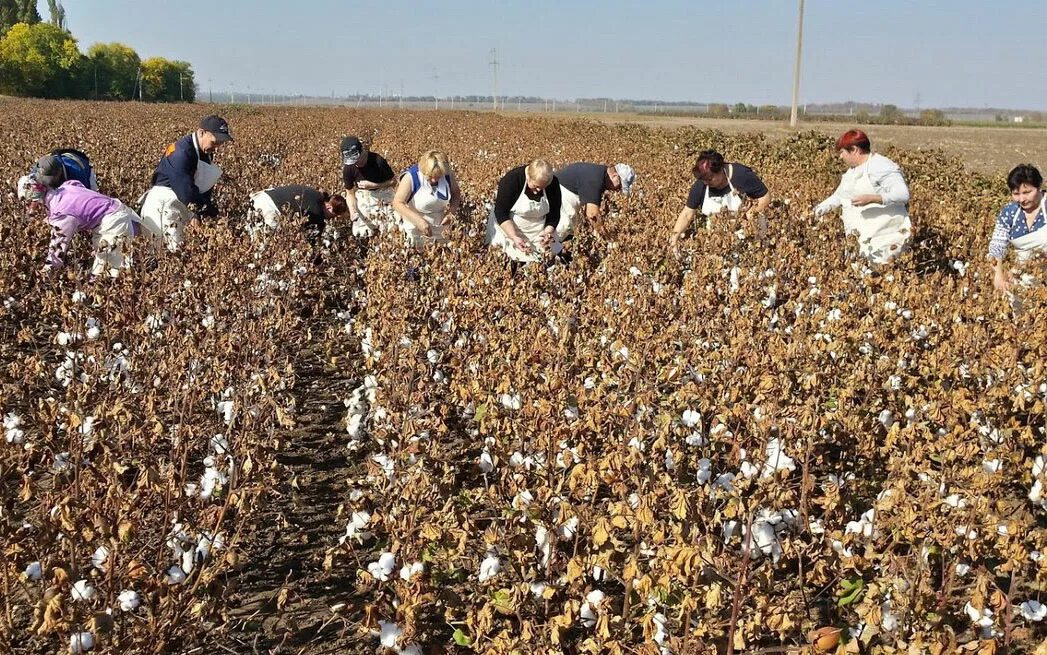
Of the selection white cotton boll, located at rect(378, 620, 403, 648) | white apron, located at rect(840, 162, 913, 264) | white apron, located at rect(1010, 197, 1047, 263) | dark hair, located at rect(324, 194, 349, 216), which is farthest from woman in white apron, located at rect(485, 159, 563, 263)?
white cotton boll, located at rect(378, 620, 403, 648)

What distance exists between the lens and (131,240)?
483cm

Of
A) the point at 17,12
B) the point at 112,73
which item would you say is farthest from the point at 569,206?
the point at 17,12

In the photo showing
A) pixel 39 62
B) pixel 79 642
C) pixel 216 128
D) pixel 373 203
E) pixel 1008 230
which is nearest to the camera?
pixel 79 642

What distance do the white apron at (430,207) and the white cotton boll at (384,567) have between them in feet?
11.9

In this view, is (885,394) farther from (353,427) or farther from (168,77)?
(168,77)

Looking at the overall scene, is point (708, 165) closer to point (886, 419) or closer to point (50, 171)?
point (886, 419)

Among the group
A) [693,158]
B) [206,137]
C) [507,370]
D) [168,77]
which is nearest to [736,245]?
[507,370]

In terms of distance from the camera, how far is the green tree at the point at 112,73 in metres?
70.2

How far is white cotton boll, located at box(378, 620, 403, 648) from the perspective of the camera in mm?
2057

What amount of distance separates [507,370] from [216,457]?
1130 millimetres

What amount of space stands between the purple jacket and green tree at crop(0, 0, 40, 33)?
83.8 meters

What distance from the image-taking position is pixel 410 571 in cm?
211

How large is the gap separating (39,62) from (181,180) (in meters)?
67.5

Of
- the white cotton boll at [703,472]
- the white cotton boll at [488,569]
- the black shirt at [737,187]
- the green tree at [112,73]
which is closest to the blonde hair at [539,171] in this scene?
the black shirt at [737,187]
